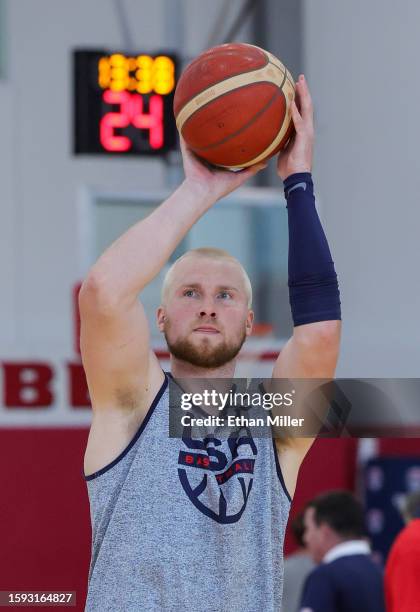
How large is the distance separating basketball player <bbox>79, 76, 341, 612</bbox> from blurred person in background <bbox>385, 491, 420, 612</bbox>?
76.3 inches

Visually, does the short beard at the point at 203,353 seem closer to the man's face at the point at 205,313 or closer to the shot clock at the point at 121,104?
the man's face at the point at 205,313

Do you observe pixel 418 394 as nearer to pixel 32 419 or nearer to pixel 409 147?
pixel 32 419

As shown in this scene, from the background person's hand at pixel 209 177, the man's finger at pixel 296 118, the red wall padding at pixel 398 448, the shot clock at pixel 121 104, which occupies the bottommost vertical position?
the background person's hand at pixel 209 177

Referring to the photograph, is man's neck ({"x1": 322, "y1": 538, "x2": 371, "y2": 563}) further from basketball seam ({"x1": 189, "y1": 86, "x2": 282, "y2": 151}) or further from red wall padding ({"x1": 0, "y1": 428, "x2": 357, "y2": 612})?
basketball seam ({"x1": 189, "y1": 86, "x2": 282, "y2": 151})

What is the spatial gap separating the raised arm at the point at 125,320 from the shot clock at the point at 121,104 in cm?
389

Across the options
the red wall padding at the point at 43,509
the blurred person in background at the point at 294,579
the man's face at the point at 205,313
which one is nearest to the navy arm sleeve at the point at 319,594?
the blurred person in background at the point at 294,579

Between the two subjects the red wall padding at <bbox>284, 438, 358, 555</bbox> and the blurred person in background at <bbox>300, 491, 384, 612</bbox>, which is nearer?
the blurred person in background at <bbox>300, 491, 384, 612</bbox>

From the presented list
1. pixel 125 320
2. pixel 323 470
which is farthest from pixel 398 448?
pixel 125 320

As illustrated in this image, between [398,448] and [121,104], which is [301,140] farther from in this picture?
[398,448]

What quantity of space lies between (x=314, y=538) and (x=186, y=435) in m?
2.86

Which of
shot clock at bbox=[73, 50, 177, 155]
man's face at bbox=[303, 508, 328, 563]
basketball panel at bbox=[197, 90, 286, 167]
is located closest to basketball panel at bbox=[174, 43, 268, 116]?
basketball panel at bbox=[197, 90, 286, 167]

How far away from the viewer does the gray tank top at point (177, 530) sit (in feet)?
8.20

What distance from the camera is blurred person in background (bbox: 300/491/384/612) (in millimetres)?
4609

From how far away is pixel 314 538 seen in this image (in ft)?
17.4
